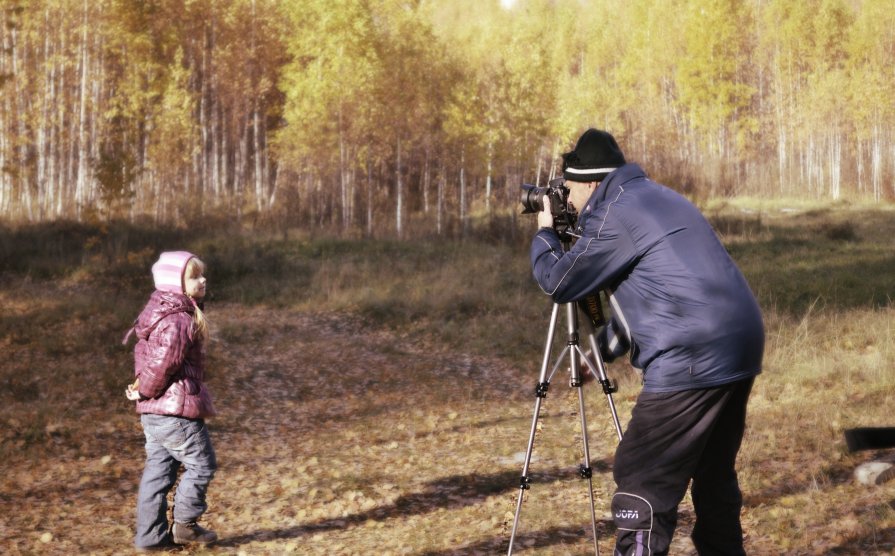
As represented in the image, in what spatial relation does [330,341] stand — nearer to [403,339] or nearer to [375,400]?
[403,339]

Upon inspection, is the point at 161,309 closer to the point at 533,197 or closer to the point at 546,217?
the point at 533,197

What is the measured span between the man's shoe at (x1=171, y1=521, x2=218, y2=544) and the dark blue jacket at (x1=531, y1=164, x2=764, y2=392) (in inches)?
135

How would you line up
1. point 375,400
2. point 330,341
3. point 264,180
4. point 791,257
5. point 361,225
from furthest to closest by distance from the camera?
point 264,180 → point 361,225 → point 791,257 → point 330,341 → point 375,400

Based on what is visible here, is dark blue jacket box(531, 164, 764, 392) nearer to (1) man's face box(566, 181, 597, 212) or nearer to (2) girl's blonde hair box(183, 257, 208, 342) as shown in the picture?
(1) man's face box(566, 181, 597, 212)

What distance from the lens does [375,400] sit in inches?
420

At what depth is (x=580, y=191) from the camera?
11.7ft

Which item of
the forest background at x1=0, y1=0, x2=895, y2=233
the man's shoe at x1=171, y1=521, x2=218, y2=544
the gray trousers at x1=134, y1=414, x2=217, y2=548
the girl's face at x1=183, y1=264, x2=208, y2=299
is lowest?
the man's shoe at x1=171, y1=521, x2=218, y2=544

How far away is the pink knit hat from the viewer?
5.29 metres

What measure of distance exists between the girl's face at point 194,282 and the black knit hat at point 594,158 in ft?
8.92

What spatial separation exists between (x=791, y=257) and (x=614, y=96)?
31907 mm

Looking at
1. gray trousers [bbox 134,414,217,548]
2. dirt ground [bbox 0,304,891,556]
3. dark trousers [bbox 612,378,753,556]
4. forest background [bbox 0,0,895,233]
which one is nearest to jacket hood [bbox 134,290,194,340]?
gray trousers [bbox 134,414,217,548]

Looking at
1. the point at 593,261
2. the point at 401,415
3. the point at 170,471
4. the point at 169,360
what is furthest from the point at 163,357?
the point at 401,415

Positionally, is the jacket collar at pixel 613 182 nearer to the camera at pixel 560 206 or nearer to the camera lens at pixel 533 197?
the camera at pixel 560 206

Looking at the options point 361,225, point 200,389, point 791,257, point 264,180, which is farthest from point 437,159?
point 200,389
